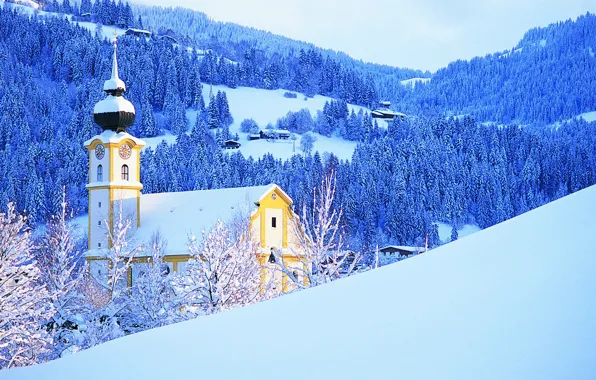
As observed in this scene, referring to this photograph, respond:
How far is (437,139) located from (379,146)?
51.9 ft

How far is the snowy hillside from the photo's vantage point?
550 centimetres

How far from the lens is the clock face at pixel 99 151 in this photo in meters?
60.8

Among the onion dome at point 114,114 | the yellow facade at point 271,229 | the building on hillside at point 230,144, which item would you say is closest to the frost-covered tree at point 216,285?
the yellow facade at point 271,229

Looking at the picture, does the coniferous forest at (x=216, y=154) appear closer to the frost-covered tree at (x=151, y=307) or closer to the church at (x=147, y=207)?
the church at (x=147, y=207)

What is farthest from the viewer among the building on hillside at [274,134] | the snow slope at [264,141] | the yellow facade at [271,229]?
the building on hillside at [274,134]

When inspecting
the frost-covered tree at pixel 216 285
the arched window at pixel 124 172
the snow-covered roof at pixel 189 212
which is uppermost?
the arched window at pixel 124 172

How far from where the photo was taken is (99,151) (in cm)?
6088

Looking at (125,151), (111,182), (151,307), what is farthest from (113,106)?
(151,307)

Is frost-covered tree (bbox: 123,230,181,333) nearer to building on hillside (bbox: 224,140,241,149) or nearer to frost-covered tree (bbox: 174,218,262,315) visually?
frost-covered tree (bbox: 174,218,262,315)

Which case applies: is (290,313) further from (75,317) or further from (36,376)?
(75,317)

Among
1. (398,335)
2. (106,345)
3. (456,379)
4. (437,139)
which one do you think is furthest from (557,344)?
(437,139)

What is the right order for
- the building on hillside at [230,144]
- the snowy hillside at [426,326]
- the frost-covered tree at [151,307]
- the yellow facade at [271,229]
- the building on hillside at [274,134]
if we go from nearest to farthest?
the snowy hillside at [426,326] → the frost-covered tree at [151,307] → the yellow facade at [271,229] → the building on hillside at [230,144] → the building on hillside at [274,134]

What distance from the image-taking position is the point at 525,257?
666 centimetres

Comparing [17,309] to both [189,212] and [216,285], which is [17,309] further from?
[189,212]
